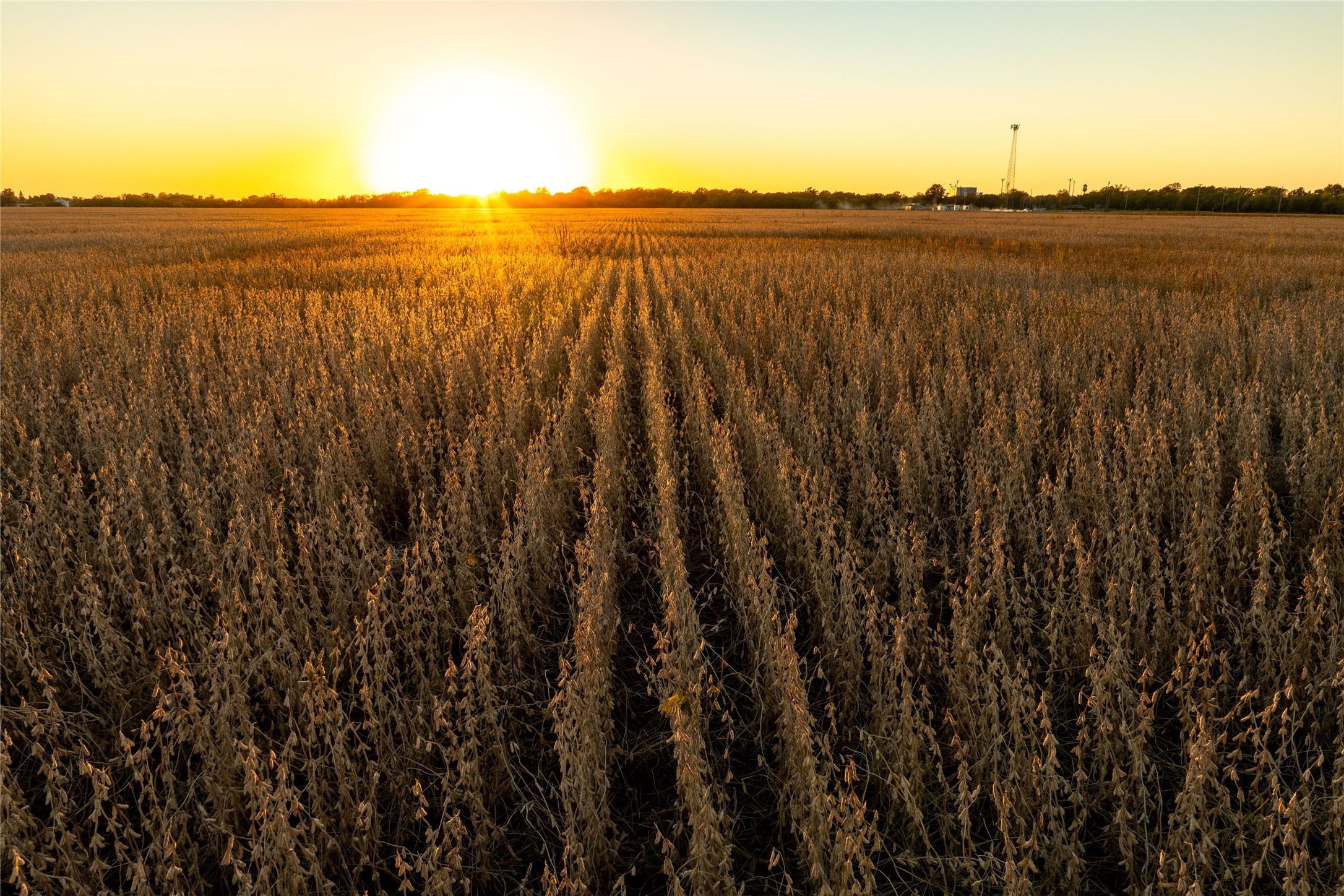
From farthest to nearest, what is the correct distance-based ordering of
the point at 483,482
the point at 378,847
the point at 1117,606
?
the point at 483,482 < the point at 1117,606 < the point at 378,847

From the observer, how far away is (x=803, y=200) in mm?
83000

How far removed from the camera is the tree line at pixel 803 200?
68.2 metres

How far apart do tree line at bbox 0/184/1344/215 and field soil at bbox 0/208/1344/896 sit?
8060 cm

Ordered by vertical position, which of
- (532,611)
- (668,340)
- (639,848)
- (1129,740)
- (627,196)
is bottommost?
(639,848)

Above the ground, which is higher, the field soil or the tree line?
the tree line

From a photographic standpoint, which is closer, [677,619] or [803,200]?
[677,619]

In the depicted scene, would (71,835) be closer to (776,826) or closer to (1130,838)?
(776,826)

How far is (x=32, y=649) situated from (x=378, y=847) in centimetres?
151

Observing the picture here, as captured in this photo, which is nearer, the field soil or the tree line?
the field soil

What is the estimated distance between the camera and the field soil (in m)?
1.74

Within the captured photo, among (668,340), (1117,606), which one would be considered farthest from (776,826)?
(668,340)

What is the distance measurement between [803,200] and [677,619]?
87810 mm

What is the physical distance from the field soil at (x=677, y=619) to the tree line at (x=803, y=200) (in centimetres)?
8060

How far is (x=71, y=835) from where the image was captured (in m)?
1.53
